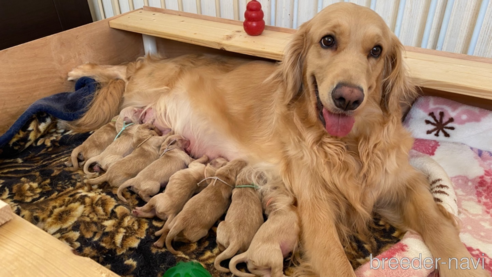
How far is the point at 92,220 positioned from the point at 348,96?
1.12 meters

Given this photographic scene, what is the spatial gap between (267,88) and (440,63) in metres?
0.79

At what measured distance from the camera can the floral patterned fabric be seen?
4.36 feet

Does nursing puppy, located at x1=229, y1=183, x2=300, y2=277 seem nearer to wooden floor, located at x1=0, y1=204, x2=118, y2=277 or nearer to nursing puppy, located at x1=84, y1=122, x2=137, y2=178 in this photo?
wooden floor, located at x1=0, y1=204, x2=118, y2=277

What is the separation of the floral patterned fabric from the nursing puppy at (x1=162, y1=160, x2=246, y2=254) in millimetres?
64

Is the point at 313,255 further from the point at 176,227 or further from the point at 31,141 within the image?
the point at 31,141

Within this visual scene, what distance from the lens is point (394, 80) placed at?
1.38 metres

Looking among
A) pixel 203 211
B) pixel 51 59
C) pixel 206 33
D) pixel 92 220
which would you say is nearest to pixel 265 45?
pixel 206 33

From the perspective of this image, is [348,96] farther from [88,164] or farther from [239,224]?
[88,164]

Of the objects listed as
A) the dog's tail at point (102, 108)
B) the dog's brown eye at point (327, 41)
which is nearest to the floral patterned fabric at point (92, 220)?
the dog's tail at point (102, 108)

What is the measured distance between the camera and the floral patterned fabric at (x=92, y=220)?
1.33m

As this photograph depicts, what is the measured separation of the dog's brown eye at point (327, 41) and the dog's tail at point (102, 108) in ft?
4.56

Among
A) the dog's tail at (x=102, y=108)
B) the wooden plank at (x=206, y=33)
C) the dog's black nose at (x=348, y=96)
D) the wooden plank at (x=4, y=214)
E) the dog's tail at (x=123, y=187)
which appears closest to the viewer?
the wooden plank at (x=4, y=214)

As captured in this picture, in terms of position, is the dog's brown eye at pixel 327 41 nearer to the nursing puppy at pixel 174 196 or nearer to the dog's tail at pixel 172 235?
the nursing puppy at pixel 174 196

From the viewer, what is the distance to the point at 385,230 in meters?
1.49
